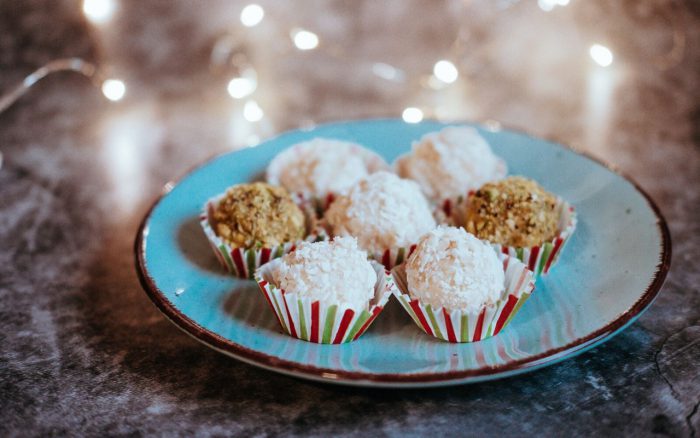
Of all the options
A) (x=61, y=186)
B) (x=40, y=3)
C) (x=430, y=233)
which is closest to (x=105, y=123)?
(x=61, y=186)

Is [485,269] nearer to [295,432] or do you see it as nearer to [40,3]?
[295,432]

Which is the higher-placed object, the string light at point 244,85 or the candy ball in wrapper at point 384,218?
the string light at point 244,85

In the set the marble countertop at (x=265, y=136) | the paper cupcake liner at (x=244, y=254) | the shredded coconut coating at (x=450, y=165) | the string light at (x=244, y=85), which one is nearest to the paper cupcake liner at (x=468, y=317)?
the marble countertop at (x=265, y=136)

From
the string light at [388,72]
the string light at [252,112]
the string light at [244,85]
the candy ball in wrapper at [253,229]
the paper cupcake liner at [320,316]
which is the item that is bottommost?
the paper cupcake liner at [320,316]

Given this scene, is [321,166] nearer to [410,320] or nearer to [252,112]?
[410,320]

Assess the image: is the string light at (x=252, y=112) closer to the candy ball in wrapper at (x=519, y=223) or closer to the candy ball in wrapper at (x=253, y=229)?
the candy ball in wrapper at (x=253, y=229)

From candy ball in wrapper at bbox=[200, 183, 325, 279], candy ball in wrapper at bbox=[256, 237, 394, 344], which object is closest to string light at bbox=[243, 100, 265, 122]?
candy ball in wrapper at bbox=[200, 183, 325, 279]

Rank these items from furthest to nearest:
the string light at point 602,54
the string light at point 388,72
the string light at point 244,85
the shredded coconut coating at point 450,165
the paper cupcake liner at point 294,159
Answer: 1. the string light at point 388,72
2. the string light at point 244,85
3. the string light at point 602,54
4. the paper cupcake liner at point 294,159
5. the shredded coconut coating at point 450,165
